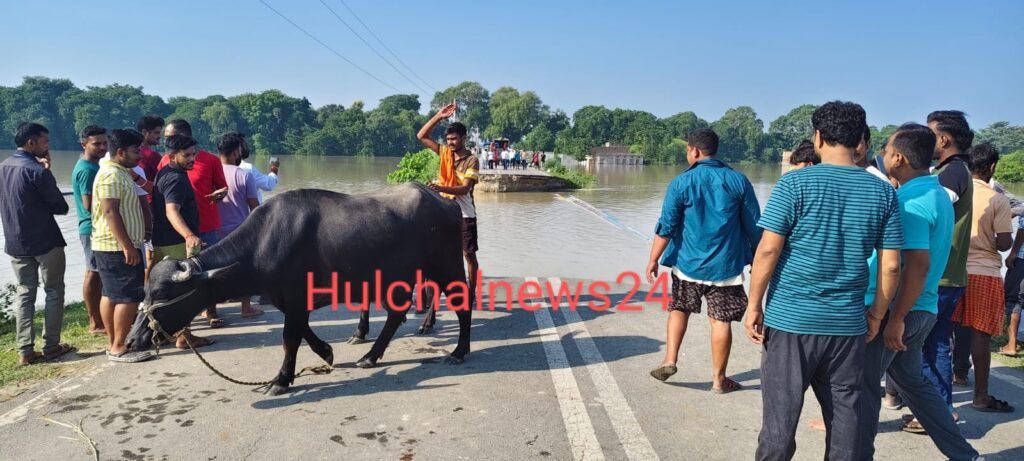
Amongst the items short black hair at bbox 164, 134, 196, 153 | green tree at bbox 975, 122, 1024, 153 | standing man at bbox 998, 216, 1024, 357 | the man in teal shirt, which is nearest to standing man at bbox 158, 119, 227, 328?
short black hair at bbox 164, 134, 196, 153

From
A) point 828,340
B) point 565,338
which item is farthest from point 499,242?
point 828,340

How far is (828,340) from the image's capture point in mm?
2533

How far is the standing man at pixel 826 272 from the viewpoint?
8.11ft

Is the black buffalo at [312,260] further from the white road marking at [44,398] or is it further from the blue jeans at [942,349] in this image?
the blue jeans at [942,349]

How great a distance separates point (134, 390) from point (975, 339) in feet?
19.1

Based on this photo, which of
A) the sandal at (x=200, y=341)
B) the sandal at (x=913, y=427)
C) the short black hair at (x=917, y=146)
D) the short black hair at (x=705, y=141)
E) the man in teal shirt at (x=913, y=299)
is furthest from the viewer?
the sandal at (x=200, y=341)

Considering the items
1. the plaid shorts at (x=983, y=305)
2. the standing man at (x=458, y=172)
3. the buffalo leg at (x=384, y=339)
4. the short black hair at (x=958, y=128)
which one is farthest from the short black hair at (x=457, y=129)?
the plaid shorts at (x=983, y=305)

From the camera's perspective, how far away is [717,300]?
13.4 feet

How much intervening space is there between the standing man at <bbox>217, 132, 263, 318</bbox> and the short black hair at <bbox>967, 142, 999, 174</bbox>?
251 inches

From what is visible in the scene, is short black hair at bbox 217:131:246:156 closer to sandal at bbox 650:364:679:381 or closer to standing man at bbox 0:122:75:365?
standing man at bbox 0:122:75:365

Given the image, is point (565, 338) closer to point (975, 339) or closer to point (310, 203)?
point (310, 203)

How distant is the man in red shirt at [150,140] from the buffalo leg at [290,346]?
3.22 meters

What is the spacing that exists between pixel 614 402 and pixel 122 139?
4319 mm

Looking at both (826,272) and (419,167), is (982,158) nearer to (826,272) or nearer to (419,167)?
(826,272)
